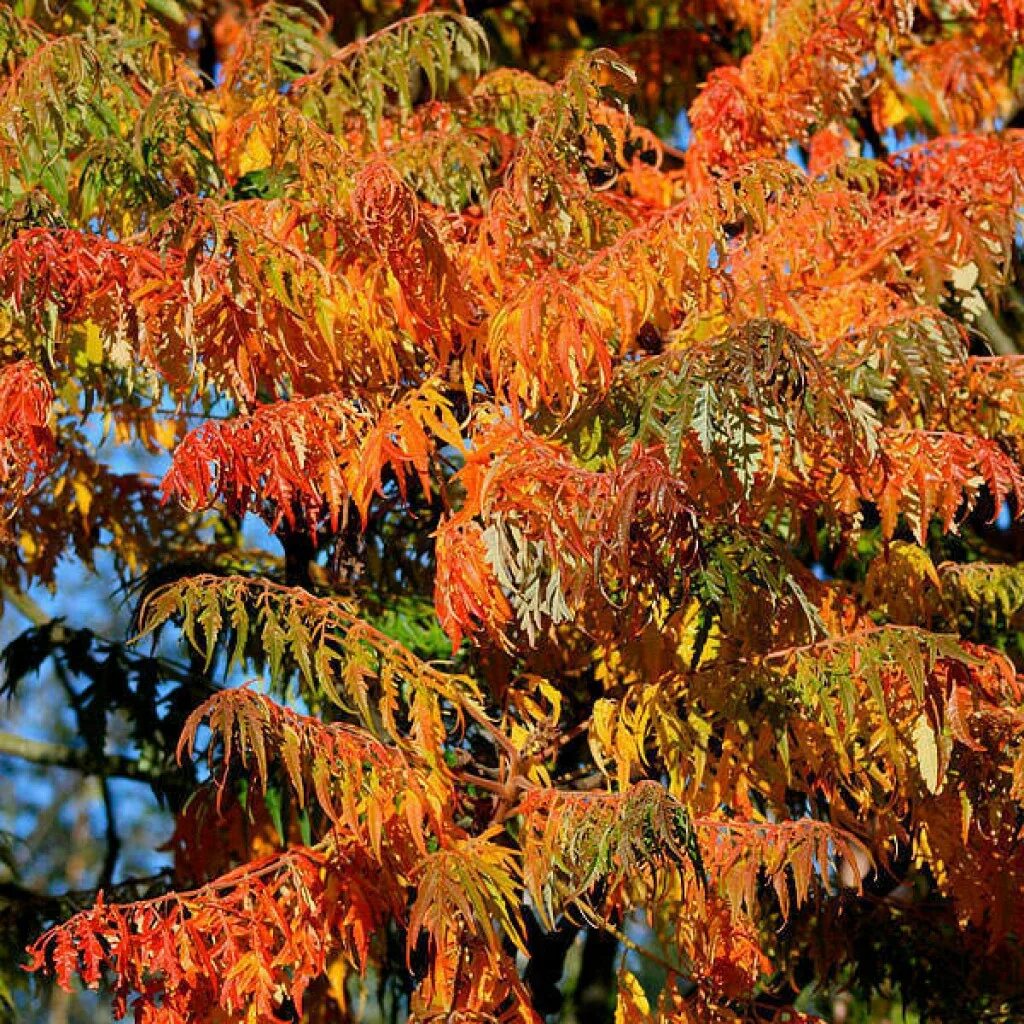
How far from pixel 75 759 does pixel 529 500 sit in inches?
123

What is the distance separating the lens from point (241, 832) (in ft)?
17.0

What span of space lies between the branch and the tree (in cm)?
35

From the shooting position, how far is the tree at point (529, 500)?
3.67 meters

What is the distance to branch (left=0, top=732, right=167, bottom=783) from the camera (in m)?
5.77

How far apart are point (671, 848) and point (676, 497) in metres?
0.65

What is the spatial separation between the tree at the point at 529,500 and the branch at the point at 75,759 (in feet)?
1.14

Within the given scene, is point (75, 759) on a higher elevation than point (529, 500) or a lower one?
higher

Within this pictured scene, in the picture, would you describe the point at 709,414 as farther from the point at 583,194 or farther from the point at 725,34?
the point at 725,34

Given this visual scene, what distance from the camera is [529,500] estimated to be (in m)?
3.59

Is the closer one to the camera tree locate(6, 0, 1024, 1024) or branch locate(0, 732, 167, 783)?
tree locate(6, 0, 1024, 1024)

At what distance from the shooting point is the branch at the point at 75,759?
5.77m

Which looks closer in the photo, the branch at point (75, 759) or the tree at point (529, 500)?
the tree at point (529, 500)

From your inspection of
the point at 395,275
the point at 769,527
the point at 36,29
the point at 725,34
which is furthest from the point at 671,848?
the point at 725,34

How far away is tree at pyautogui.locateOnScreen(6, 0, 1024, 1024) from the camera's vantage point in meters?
3.67
